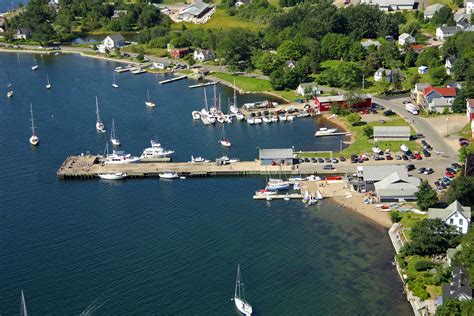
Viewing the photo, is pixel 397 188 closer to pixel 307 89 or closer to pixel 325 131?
pixel 325 131

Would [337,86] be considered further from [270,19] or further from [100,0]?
[100,0]

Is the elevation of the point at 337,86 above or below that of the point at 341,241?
above

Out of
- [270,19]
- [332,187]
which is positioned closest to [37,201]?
[332,187]

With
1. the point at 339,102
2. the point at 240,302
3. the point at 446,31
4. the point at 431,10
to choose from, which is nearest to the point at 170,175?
the point at 240,302

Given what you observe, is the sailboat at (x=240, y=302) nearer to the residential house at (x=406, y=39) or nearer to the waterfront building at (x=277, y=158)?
the waterfront building at (x=277, y=158)

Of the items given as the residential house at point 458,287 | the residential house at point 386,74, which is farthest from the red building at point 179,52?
the residential house at point 458,287

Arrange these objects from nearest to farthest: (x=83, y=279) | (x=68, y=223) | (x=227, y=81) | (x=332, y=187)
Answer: (x=83, y=279)
(x=68, y=223)
(x=332, y=187)
(x=227, y=81)

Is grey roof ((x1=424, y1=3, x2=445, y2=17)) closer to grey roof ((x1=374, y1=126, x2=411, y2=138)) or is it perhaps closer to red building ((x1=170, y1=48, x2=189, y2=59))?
red building ((x1=170, y1=48, x2=189, y2=59))

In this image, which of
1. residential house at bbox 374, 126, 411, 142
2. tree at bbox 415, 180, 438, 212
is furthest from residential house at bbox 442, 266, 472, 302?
residential house at bbox 374, 126, 411, 142
